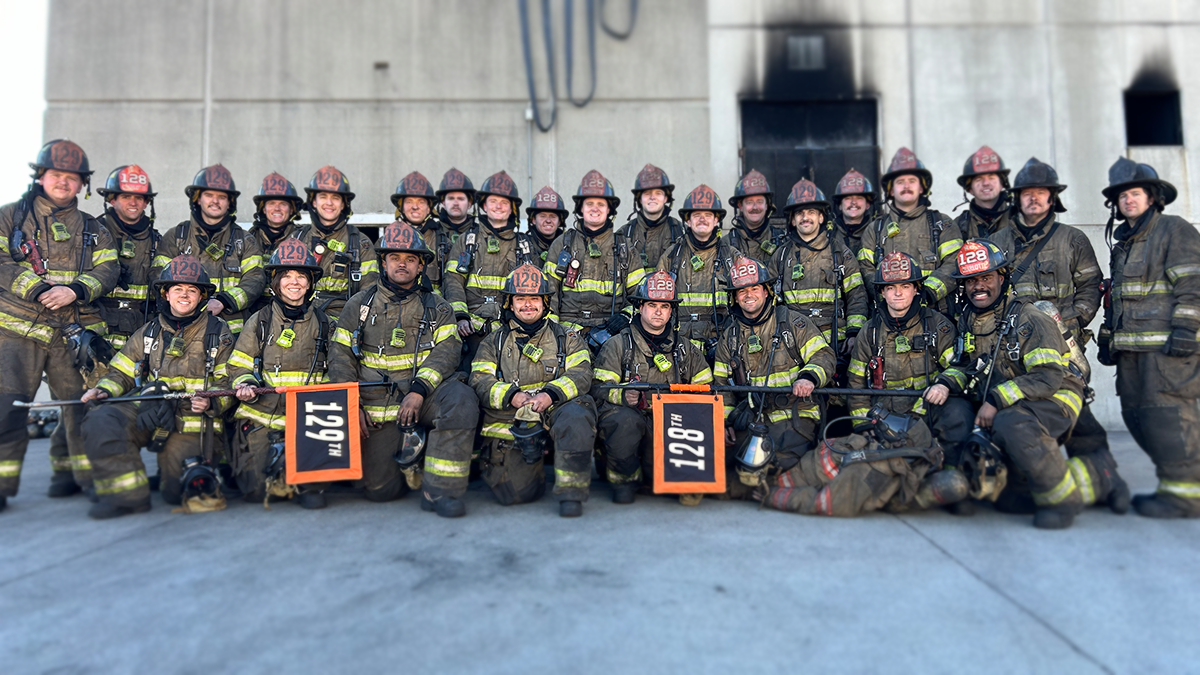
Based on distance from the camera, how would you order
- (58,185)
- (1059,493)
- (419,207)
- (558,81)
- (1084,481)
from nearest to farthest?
(1059,493) → (1084,481) → (58,185) → (419,207) → (558,81)

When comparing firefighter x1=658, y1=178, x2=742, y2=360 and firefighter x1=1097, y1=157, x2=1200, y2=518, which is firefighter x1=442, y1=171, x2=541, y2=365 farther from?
firefighter x1=1097, y1=157, x2=1200, y2=518

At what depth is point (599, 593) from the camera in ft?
11.0

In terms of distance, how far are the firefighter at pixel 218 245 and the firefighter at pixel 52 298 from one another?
0.55 meters

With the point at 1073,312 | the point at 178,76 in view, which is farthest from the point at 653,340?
the point at 178,76

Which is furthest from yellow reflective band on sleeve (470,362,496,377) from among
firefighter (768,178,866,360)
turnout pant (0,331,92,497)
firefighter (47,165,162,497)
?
firefighter (47,165,162,497)

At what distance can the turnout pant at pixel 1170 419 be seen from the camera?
4.58m

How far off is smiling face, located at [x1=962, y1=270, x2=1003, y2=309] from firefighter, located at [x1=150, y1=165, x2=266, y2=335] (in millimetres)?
5865

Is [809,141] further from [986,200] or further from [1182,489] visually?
[1182,489]

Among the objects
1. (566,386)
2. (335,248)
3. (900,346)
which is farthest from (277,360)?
(900,346)

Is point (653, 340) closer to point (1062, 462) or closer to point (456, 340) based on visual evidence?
point (456, 340)

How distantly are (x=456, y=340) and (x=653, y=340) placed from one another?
1546 millimetres

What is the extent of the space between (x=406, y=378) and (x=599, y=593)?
268 centimetres

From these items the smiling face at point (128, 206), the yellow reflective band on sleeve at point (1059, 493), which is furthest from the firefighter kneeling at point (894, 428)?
the smiling face at point (128, 206)

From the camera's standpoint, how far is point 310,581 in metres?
3.54
